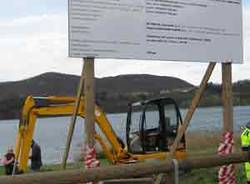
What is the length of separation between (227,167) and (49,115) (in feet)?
41.5

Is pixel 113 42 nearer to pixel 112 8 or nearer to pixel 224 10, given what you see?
pixel 112 8

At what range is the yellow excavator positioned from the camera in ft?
76.7

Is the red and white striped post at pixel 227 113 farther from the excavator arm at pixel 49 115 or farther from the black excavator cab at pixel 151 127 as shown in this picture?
the black excavator cab at pixel 151 127

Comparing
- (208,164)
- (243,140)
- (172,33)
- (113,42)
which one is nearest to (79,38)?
(113,42)

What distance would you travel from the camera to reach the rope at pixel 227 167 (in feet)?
37.9

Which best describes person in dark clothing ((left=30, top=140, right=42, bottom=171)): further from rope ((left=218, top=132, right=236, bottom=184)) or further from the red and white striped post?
rope ((left=218, top=132, right=236, bottom=184))

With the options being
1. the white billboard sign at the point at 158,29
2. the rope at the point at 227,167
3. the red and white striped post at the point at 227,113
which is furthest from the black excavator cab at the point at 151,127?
Result: the white billboard sign at the point at 158,29

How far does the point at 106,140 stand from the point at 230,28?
12948 millimetres

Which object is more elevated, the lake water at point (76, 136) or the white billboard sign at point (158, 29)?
the white billboard sign at point (158, 29)

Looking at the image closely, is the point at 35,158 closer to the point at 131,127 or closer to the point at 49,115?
the point at 131,127

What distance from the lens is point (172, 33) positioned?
1107cm

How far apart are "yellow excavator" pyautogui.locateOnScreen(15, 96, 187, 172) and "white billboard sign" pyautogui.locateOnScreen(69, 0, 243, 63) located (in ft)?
37.5

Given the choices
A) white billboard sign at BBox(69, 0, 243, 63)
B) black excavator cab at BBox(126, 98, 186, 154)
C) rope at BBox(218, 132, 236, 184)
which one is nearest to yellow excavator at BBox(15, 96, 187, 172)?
black excavator cab at BBox(126, 98, 186, 154)

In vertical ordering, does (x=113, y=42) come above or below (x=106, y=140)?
above
